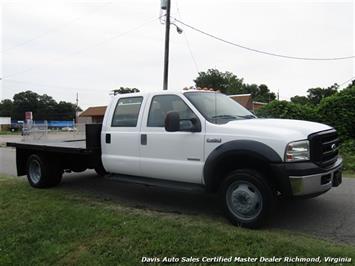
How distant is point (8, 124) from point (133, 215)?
94865 millimetres

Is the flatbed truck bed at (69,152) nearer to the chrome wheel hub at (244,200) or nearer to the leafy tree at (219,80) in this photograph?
the chrome wheel hub at (244,200)

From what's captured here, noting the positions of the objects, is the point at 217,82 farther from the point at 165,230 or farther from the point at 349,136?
the point at 165,230

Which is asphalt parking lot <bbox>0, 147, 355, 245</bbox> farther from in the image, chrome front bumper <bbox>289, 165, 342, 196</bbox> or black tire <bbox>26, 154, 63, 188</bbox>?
chrome front bumper <bbox>289, 165, 342, 196</bbox>

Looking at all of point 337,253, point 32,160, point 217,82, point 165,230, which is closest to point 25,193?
point 32,160

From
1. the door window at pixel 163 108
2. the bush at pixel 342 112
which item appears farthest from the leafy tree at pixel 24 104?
the door window at pixel 163 108

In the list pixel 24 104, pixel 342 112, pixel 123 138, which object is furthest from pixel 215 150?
pixel 24 104

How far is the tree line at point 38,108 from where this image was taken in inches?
4520

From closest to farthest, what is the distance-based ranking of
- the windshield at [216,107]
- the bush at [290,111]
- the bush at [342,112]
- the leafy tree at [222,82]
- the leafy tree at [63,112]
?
the windshield at [216,107]
the bush at [342,112]
the bush at [290,111]
the leafy tree at [222,82]
the leafy tree at [63,112]

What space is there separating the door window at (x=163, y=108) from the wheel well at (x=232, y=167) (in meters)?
0.96

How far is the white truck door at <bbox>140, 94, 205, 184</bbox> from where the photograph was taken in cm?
565

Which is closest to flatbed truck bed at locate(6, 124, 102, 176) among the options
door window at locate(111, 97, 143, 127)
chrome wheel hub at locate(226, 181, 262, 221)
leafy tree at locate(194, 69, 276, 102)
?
door window at locate(111, 97, 143, 127)

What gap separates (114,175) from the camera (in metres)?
6.82

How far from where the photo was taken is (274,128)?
5098 mm

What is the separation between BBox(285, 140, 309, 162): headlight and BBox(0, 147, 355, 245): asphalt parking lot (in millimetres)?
960
